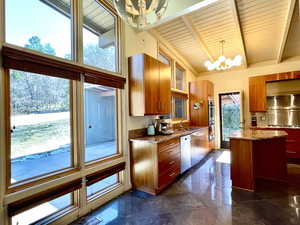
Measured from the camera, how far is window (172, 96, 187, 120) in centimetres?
467

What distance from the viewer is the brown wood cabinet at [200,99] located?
519cm

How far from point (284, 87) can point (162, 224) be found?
554 cm

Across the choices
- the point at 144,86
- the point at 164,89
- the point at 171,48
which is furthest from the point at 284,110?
the point at 144,86

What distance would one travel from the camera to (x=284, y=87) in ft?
16.1

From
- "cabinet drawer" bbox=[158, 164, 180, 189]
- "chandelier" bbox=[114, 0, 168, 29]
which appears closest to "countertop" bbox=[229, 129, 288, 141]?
"cabinet drawer" bbox=[158, 164, 180, 189]

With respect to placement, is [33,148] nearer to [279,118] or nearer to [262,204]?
[262,204]

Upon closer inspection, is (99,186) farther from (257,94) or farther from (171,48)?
(257,94)

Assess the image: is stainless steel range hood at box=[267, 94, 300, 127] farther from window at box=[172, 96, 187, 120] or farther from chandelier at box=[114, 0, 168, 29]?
chandelier at box=[114, 0, 168, 29]

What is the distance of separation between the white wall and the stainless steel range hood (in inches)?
27.4

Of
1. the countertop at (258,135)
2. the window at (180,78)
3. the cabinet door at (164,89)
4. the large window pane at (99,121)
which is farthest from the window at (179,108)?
the large window pane at (99,121)

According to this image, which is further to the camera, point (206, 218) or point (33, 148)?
point (206, 218)

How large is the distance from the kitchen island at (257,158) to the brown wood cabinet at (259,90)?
6.93 feet

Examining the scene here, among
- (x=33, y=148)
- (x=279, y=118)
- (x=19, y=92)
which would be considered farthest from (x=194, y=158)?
(x=19, y=92)

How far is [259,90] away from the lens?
16.3 ft
